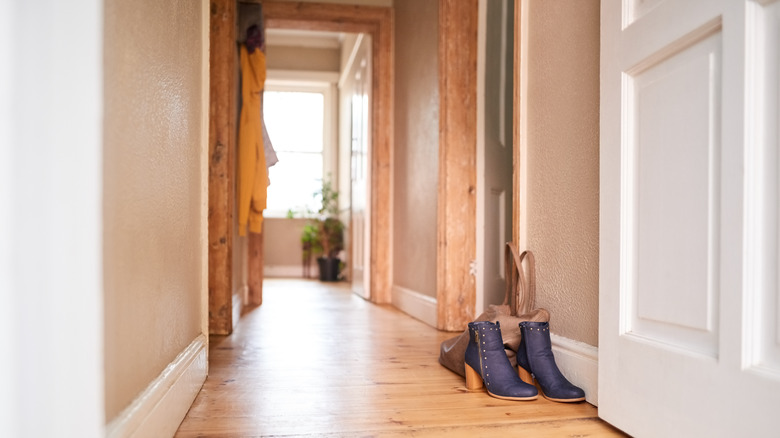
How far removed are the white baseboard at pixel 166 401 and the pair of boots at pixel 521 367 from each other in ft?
2.54

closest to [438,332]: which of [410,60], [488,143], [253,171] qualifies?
[488,143]

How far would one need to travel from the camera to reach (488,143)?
9.50ft

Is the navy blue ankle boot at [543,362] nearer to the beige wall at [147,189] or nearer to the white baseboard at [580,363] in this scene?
the white baseboard at [580,363]

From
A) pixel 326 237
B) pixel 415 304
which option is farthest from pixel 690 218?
pixel 326 237

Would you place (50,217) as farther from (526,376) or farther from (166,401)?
(526,376)

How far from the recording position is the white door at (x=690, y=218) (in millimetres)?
986

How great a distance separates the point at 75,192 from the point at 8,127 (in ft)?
0.36

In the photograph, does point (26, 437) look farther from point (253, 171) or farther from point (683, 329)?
point (253, 171)

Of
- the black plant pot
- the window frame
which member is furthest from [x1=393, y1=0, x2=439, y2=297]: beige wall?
the window frame

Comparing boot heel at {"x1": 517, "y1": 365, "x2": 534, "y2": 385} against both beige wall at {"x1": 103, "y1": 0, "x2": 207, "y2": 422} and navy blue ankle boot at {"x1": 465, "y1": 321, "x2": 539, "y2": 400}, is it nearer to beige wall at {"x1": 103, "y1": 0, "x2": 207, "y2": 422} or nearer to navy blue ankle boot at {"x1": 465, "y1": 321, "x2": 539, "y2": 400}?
navy blue ankle boot at {"x1": 465, "y1": 321, "x2": 539, "y2": 400}

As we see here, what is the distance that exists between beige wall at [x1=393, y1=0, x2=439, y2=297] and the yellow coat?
0.88 m

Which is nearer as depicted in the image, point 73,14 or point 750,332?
point 73,14

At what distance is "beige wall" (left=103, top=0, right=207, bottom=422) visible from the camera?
3.00ft

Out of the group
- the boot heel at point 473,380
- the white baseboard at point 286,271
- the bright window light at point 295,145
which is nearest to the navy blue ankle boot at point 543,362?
the boot heel at point 473,380
